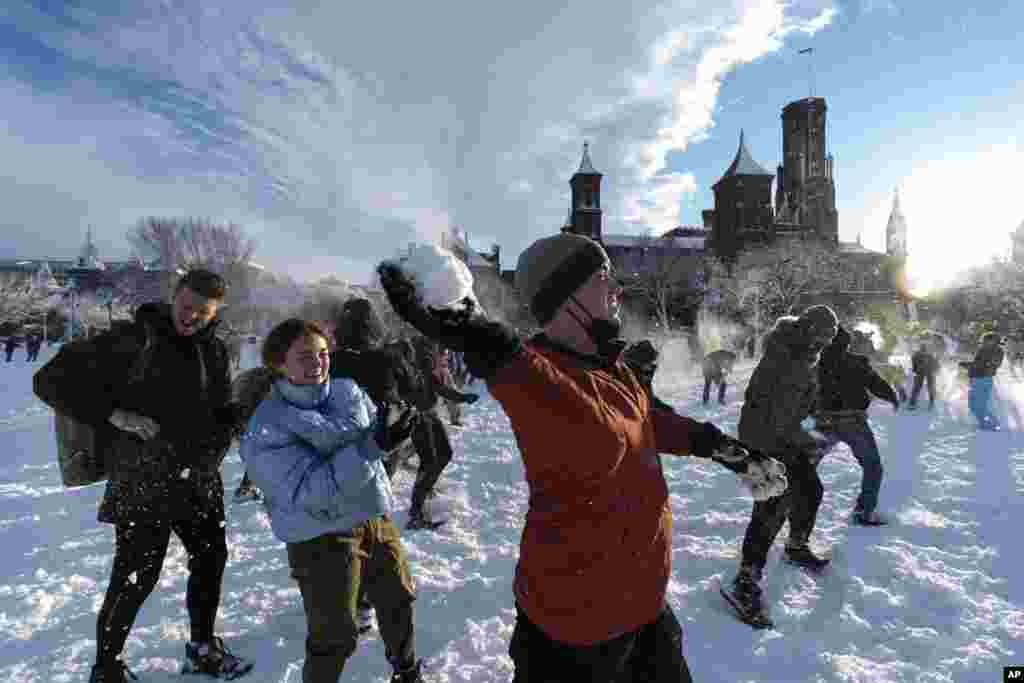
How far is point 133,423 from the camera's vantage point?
7.66ft

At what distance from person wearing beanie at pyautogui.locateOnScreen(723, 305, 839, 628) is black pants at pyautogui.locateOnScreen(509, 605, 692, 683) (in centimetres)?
202

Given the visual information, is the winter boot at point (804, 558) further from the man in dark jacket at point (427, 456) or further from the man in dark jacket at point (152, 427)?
the man in dark jacket at point (152, 427)

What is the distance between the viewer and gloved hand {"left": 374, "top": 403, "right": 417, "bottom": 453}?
2.10 m

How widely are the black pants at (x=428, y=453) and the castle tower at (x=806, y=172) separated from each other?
63354 millimetres

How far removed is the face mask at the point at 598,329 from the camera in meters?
1.61

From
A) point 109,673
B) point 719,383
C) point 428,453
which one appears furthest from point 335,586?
point 719,383

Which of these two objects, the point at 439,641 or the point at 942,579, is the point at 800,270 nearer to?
the point at 942,579

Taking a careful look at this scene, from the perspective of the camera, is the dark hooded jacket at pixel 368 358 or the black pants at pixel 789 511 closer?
the black pants at pixel 789 511

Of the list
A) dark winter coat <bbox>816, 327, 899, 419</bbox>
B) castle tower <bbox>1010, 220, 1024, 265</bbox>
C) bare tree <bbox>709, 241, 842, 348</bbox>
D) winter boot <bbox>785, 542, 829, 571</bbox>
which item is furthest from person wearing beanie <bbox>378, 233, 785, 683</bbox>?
castle tower <bbox>1010, 220, 1024, 265</bbox>

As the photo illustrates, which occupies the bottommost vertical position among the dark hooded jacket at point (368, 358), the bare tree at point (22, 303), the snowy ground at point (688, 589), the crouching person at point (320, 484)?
the snowy ground at point (688, 589)

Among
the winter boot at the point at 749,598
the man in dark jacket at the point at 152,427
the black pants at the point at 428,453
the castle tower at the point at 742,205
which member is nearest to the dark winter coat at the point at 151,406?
the man in dark jacket at the point at 152,427

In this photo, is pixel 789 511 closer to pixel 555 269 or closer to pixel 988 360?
pixel 555 269

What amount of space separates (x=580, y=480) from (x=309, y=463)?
1195mm

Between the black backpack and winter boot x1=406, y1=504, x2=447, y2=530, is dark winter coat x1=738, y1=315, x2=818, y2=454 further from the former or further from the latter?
the black backpack
